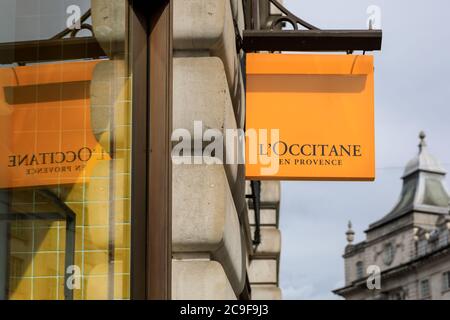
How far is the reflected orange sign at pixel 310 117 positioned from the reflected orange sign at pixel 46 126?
3.60 m

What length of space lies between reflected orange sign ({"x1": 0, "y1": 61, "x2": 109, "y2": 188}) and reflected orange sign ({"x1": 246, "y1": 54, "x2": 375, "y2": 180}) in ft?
11.8

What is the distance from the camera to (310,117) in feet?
25.9

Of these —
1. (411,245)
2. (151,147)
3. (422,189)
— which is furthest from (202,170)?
(422,189)

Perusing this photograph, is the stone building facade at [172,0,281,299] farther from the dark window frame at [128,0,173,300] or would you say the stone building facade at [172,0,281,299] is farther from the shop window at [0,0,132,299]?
the shop window at [0,0,132,299]

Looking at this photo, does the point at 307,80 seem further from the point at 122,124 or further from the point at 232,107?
the point at 122,124

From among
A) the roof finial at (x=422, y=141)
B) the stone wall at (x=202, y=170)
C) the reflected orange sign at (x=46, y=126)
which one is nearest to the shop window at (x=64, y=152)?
the reflected orange sign at (x=46, y=126)

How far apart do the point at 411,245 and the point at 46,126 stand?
112756mm

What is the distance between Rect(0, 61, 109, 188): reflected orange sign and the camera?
3387 millimetres

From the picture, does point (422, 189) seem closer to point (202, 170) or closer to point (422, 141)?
point (422, 141)

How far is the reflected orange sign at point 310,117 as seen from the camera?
25.5 feet

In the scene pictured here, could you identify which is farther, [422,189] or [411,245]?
[422,189]

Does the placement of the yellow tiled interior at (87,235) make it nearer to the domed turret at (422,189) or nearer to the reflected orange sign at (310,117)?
the reflected orange sign at (310,117)

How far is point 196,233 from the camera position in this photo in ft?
19.9

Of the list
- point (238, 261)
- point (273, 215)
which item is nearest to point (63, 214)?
point (238, 261)
